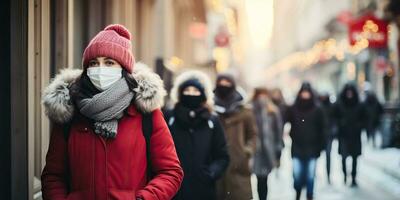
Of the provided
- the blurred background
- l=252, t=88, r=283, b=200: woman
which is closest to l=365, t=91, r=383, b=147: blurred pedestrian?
the blurred background

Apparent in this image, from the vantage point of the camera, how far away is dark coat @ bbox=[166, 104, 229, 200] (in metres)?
5.46

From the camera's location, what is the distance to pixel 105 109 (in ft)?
10.5

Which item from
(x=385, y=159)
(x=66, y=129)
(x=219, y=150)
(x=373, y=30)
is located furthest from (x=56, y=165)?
(x=373, y=30)

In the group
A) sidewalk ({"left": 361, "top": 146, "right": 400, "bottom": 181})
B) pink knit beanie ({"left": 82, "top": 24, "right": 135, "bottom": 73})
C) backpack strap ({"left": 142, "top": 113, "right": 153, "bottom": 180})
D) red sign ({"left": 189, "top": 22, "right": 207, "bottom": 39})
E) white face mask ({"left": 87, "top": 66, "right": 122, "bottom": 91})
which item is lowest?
sidewalk ({"left": 361, "top": 146, "right": 400, "bottom": 181})

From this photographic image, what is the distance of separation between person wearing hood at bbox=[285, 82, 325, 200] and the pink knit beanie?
20.1 feet

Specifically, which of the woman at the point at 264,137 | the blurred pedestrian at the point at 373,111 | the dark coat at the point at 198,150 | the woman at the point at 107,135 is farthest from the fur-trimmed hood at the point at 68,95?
the blurred pedestrian at the point at 373,111

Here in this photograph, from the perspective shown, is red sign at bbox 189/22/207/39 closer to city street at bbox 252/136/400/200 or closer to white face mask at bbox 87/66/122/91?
city street at bbox 252/136/400/200

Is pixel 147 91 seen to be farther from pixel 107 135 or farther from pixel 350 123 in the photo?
pixel 350 123

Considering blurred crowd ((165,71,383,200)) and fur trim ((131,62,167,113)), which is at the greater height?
fur trim ((131,62,167,113))

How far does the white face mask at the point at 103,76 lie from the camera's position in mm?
3289

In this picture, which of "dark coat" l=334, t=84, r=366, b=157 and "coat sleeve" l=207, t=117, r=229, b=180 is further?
"dark coat" l=334, t=84, r=366, b=157

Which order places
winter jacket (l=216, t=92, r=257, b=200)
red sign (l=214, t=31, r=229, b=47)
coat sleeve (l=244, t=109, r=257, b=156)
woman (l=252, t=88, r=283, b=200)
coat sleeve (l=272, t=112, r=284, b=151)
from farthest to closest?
1. red sign (l=214, t=31, r=229, b=47)
2. coat sleeve (l=272, t=112, r=284, b=151)
3. woman (l=252, t=88, r=283, b=200)
4. coat sleeve (l=244, t=109, r=257, b=156)
5. winter jacket (l=216, t=92, r=257, b=200)

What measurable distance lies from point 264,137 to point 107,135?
6315mm

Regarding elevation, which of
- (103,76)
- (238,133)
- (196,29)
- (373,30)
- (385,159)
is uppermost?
(196,29)
